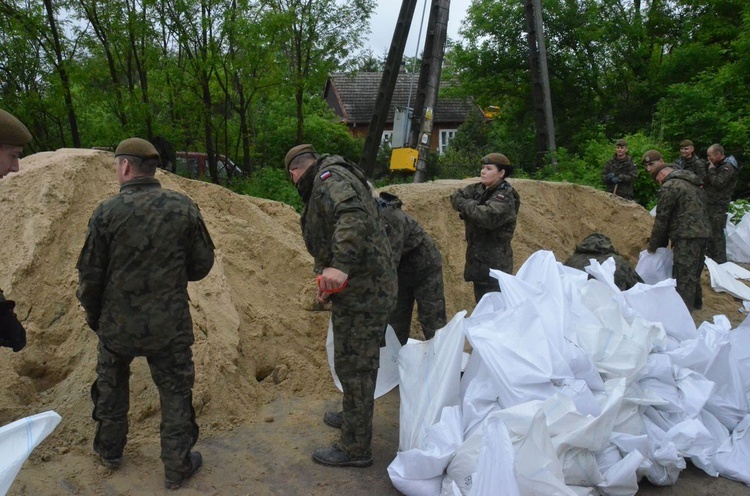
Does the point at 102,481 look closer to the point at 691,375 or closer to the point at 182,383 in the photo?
the point at 182,383

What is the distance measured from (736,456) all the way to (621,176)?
20.5 ft

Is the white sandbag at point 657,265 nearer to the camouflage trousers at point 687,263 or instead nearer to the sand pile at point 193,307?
the camouflage trousers at point 687,263

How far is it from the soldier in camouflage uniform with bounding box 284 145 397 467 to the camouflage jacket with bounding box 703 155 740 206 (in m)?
6.93

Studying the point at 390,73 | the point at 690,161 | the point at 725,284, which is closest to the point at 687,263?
the point at 725,284

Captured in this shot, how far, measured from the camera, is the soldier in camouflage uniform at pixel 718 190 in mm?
8852

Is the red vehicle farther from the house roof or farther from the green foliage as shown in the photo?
the house roof

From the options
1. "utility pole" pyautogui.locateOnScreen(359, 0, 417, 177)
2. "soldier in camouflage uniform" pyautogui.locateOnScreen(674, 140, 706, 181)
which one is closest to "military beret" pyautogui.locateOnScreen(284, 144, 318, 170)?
"soldier in camouflage uniform" pyautogui.locateOnScreen(674, 140, 706, 181)

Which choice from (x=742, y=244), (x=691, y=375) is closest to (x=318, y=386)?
(x=691, y=375)

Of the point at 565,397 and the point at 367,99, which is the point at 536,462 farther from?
the point at 367,99

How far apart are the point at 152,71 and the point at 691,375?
26.7ft

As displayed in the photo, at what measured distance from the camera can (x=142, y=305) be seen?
3.16 m

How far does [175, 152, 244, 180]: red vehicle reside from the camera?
10.3 meters

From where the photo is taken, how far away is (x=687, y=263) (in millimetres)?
6883

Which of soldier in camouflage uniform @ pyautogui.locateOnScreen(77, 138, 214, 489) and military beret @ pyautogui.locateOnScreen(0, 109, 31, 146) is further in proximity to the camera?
soldier in camouflage uniform @ pyautogui.locateOnScreen(77, 138, 214, 489)
